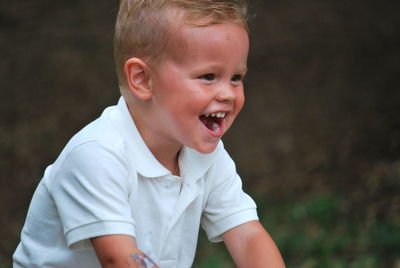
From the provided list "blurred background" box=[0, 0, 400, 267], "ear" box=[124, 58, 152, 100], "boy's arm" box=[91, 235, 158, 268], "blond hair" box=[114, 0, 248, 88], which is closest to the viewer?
"boy's arm" box=[91, 235, 158, 268]

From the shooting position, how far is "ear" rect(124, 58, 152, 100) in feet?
8.21

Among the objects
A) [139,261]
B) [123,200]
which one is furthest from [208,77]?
[139,261]

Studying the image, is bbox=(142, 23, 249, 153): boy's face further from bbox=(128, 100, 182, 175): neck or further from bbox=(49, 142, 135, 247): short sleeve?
bbox=(49, 142, 135, 247): short sleeve

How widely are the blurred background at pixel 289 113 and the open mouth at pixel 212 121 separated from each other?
2.17 m

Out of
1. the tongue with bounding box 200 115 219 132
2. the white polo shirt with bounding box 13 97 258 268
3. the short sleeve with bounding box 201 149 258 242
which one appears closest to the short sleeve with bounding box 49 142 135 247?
the white polo shirt with bounding box 13 97 258 268

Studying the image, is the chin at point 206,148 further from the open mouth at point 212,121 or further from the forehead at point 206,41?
the forehead at point 206,41

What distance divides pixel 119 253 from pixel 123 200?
17 cm

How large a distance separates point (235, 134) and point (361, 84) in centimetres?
115

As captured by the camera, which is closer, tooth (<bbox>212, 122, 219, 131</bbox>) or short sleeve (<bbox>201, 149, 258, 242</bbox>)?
tooth (<bbox>212, 122, 219, 131</bbox>)

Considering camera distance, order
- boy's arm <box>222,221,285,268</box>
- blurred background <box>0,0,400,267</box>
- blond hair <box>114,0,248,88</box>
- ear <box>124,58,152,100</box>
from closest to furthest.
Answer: blond hair <box>114,0,248,88</box> < ear <box>124,58,152,100</box> < boy's arm <box>222,221,285,268</box> < blurred background <box>0,0,400,267</box>

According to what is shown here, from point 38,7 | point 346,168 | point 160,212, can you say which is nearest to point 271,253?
point 160,212

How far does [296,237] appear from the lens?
479 centimetres

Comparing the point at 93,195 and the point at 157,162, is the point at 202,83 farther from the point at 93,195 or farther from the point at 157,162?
the point at 93,195

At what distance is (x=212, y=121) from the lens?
8.21 ft
